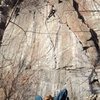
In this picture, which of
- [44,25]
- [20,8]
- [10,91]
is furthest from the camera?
[20,8]

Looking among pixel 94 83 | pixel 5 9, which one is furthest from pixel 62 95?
pixel 5 9

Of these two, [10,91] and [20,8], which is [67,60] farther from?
[20,8]

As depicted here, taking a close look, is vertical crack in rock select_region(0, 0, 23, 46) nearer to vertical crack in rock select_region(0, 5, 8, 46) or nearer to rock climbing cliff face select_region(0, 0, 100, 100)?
vertical crack in rock select_region(0, 5, 8, 46)

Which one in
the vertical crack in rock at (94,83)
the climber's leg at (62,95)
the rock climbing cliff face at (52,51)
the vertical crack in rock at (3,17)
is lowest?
the vertical crack in rock at (94,83)

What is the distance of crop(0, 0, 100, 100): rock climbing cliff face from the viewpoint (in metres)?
6.54

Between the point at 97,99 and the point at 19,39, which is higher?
the point at 19,39

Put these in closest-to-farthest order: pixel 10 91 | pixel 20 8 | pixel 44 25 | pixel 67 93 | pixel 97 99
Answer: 1. pixel 97 99
2. pixel 67 93
3. pixel 10 91
4. pixel 44 25
5. pixel 20 8

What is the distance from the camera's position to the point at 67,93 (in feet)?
20.9

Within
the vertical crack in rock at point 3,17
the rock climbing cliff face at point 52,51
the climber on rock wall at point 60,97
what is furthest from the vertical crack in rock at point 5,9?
the climber on rock wall at point 60,97

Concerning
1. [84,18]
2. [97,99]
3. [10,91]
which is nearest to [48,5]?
[84,18]

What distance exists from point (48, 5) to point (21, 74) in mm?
1778

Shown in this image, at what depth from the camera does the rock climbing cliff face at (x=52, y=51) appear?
6.54 m

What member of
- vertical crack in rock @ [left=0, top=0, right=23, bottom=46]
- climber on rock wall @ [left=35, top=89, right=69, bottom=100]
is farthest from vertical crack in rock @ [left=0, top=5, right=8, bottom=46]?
climber on rock wall @ [left=35, top=89, right=69, bottom=100]

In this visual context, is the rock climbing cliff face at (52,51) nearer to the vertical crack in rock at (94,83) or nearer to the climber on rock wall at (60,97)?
the vertical crack in rock at (94,83)
